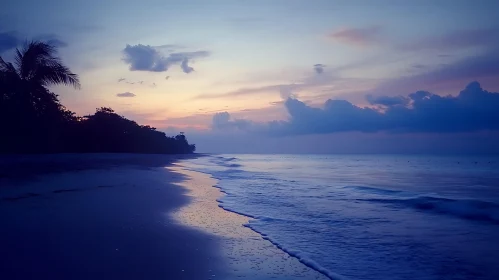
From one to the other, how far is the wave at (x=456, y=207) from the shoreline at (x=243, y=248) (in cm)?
668

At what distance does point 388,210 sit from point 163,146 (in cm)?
6219

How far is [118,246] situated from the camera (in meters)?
5.78

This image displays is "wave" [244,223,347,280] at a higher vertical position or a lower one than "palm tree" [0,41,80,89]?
lower

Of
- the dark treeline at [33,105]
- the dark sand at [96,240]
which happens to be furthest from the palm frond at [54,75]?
the dark sand at [96,240]

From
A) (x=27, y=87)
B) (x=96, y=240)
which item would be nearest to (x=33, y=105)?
(x=27, y=87)

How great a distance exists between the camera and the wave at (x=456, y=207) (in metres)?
11.1

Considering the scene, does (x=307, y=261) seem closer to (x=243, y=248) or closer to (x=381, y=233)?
(x=243, y=248)

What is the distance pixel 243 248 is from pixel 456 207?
374 inches

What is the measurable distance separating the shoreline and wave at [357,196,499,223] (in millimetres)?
6675

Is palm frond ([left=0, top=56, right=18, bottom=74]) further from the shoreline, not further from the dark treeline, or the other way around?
the shoreline

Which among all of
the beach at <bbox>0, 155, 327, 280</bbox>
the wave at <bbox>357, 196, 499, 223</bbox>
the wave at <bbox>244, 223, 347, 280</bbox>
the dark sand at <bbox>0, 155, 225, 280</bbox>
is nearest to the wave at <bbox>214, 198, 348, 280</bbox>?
the wave at <bbox>244, 223, 347, 280</bbox>

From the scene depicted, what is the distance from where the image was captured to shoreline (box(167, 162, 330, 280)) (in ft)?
Answer: 16.8

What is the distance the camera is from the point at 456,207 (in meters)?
12.6

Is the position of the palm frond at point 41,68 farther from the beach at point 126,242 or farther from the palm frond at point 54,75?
the beach at point 126,242
